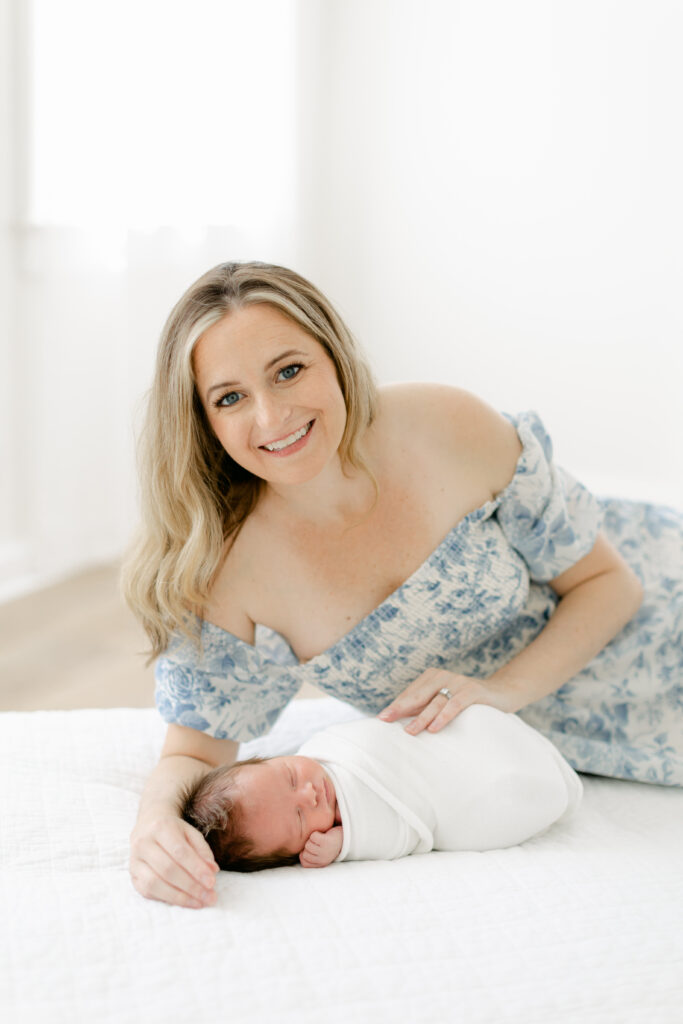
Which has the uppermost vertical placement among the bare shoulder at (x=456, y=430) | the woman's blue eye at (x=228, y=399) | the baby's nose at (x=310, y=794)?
the woman's blue eye at (x=228, y=399)

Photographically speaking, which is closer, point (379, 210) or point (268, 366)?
point (268, 366)

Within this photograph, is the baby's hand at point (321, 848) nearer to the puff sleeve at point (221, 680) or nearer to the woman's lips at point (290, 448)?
the puff sleeve at point (221, 680)

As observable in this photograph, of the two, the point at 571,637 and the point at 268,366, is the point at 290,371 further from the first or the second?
the point at 571,637

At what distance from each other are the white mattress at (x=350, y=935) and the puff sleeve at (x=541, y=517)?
0.43m

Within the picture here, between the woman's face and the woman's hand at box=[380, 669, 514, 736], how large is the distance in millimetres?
Result: 338

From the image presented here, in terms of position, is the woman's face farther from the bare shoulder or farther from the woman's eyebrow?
the bare shoulder

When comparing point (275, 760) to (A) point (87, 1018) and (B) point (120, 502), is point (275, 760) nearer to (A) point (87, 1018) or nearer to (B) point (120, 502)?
(A) point (87, 1018)

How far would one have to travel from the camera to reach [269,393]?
4.71 feet

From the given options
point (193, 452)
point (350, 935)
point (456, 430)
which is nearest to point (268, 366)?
point (193, 452)

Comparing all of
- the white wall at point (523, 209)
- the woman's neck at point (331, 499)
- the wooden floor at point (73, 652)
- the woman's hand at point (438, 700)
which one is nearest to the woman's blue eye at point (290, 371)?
the woman's neck at point (331, 499)

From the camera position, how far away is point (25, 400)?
11.9 ft

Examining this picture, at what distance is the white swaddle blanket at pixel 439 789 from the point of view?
4.37ft

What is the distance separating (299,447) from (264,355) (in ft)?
0.44

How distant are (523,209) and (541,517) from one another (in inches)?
109
